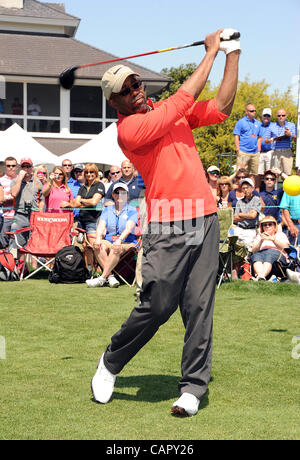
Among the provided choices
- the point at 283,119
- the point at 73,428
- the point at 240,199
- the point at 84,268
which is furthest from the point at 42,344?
the point at 283,119

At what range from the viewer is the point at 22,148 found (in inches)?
752

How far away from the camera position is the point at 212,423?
4074mm

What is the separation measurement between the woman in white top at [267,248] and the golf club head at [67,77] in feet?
20.2

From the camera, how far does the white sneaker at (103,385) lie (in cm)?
453

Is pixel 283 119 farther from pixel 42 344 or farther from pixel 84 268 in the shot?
pixel 42 344

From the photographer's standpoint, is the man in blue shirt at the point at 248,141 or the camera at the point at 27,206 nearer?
the camera at the point at 27,206

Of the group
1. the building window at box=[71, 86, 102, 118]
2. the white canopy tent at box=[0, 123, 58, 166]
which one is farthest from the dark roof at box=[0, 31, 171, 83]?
the white canopy tent at box=[0, 123, 58, 166]

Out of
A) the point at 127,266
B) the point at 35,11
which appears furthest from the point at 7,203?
the point at 35,11

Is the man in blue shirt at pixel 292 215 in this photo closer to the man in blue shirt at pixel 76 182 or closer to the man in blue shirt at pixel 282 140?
the man in blue shirt at pixel 282 140

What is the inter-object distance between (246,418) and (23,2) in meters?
35.5

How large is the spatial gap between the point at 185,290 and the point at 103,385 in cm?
88

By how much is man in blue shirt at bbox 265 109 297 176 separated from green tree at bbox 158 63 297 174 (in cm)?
1713

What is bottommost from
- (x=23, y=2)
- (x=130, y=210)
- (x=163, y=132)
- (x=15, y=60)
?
(x=130, y=210)

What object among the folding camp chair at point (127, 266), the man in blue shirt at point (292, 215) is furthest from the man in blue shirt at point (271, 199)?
the folding camp chair at point (127, 266)
